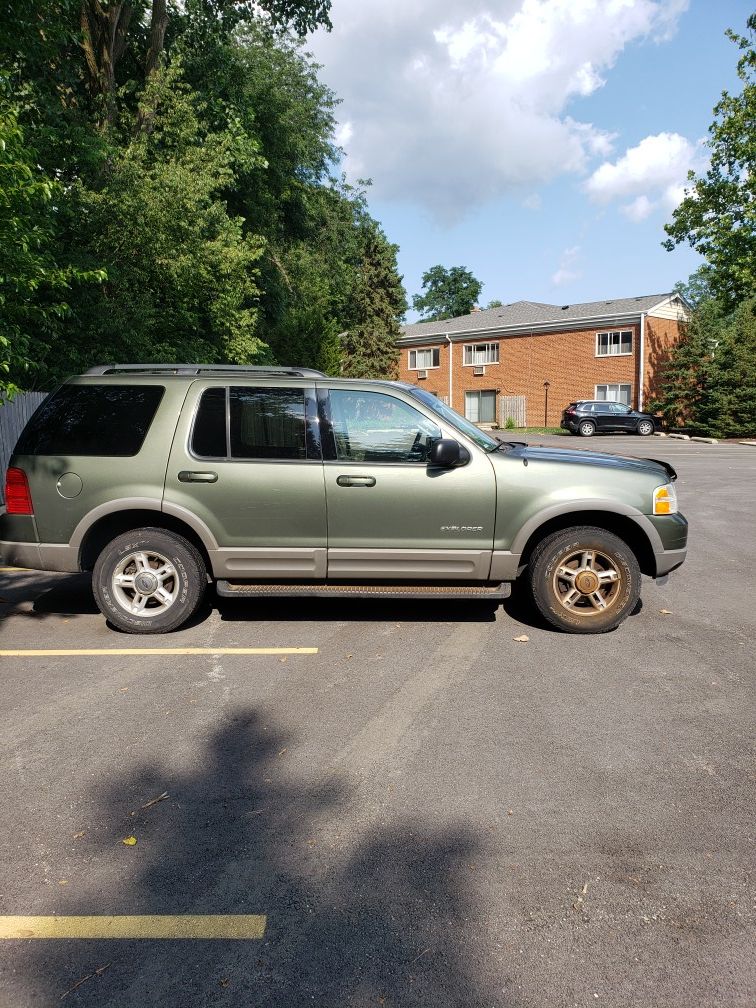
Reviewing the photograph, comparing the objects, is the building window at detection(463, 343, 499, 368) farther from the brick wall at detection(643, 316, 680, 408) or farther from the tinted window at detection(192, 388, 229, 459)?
the tinted window at detection(192, 388, 229, 459)

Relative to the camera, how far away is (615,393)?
4231cm

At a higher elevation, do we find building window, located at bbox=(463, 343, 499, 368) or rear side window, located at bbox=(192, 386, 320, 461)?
building window, located at bbox=(463, 343, 499, 368)

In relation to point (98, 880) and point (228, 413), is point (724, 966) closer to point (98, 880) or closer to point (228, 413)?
point (98, 880)

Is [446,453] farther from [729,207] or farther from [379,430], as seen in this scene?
[729,207]

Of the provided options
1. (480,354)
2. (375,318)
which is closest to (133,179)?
(480,354)

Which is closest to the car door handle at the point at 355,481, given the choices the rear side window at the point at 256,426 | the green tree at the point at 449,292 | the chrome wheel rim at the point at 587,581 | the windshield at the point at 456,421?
the rear side window at the point at 256,426

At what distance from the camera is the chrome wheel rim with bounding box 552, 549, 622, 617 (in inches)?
223

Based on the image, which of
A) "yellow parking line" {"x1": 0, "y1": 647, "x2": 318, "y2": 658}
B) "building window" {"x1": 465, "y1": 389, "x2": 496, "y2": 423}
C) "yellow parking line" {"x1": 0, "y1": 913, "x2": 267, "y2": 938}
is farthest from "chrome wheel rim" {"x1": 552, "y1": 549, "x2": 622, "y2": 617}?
"building window" {"x1": 465, "y1": 389, "x2": 496, "y2": 423}

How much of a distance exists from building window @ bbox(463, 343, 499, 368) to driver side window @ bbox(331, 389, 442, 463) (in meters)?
43.8

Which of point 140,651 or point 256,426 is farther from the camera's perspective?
point 256,426

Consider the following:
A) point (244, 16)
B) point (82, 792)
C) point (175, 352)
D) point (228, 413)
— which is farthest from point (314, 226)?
point (82, 792)

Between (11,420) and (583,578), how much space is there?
12.2 metres

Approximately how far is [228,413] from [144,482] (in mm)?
828

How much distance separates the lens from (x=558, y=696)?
4496 mm
